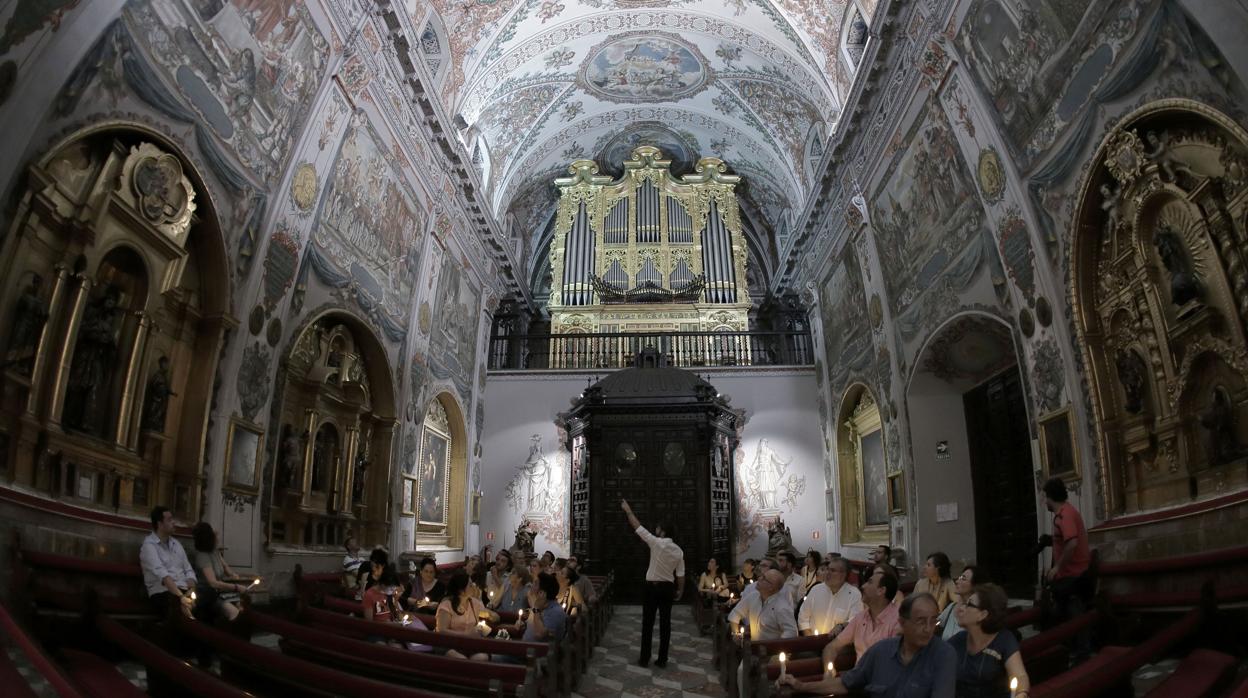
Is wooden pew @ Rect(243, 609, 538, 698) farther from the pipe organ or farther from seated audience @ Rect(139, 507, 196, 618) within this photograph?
the pipe organ

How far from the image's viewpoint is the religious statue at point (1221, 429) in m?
5.56

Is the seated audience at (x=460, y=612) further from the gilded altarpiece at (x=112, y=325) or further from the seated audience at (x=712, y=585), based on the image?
the seated audience at (x=712, y=585)

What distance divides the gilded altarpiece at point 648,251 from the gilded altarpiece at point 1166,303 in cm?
1179

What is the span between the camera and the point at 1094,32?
6414 mm

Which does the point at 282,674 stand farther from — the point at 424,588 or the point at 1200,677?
the point at 1200,677

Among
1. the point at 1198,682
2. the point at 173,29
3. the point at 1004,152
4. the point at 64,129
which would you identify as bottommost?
the point at 1198,682

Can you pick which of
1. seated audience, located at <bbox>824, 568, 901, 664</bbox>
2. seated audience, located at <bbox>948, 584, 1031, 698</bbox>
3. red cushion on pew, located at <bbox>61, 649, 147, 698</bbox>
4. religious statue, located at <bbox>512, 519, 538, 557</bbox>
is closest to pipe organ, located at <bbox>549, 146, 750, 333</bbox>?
religious statue, located at <bbox>512, 519, 538, 557</bbox>

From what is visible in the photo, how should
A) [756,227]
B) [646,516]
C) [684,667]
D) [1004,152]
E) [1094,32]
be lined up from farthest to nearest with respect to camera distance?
[756,227]
[646,516]
[1004,152]
[684,667]
[1094,32]

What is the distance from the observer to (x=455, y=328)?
1493 centimetres

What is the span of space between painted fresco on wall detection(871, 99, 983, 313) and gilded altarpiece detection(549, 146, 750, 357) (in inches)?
292

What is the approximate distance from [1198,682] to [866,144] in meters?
9.32

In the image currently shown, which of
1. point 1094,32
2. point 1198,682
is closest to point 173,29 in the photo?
point 1094,32

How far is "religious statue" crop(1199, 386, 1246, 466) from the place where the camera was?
556 centimetres

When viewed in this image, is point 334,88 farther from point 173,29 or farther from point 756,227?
point 756,227
